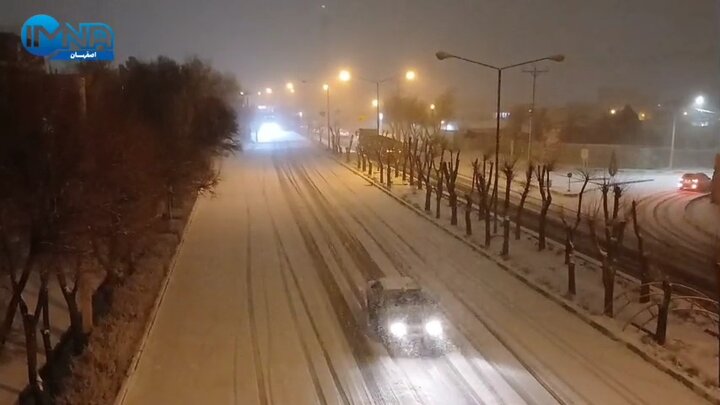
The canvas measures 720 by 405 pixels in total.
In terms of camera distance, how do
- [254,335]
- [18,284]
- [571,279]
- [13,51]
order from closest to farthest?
[18,284]
[254,335]
[571,279]
[13,51]

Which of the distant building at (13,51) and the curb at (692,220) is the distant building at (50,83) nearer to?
the distant building at (13,51)

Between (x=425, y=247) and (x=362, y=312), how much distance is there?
864 centimetres

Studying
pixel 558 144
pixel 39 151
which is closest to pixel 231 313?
pixel 39 151

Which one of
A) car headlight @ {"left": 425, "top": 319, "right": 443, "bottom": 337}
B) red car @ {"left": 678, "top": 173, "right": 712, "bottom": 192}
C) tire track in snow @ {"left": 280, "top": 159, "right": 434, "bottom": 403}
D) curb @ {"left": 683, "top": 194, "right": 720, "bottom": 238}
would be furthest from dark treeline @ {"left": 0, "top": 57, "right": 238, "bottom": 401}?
red car @ {"left": 678, "top": 173, "right": 712, "bottom": 192}

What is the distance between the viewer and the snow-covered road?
14.4 metres

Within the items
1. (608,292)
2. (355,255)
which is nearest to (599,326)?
(608,292)

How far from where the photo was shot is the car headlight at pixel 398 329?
17125 millimetres

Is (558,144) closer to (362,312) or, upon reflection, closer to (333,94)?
(362,312)

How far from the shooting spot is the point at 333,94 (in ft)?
407

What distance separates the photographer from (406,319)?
1731 cm

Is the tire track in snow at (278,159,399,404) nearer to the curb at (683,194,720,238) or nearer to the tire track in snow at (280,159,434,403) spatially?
the tire track in snow at (280,159,434,403)

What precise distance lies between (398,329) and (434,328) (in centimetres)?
91

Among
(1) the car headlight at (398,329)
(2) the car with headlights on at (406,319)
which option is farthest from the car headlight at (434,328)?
(1) the car headlight at (398,329)

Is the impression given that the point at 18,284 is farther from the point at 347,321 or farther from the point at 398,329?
the point at 398,329
